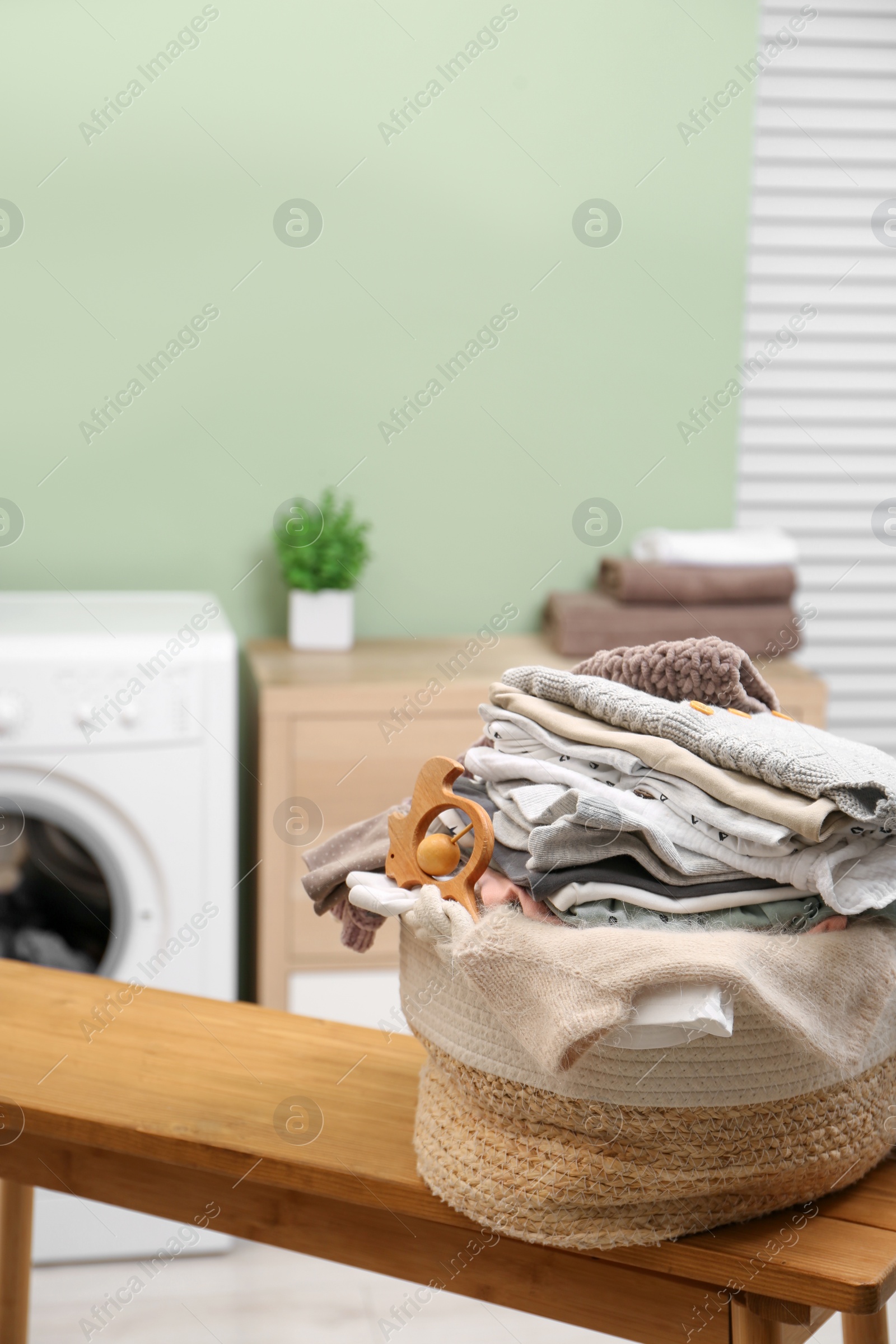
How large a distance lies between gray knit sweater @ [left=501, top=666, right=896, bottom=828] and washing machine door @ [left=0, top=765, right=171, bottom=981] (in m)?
1.27

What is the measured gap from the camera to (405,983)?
2.72ft

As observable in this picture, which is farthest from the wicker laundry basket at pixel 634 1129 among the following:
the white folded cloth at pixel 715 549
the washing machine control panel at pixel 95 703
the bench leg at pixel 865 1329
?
the white folded cloth at pixel 715 549

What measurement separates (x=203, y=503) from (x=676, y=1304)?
2036 millimetres

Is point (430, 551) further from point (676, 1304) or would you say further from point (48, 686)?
point (676, 1304)

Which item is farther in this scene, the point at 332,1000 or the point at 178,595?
the point at 178,595

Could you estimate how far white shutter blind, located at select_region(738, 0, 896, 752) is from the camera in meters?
2.63

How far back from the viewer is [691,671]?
849 mm

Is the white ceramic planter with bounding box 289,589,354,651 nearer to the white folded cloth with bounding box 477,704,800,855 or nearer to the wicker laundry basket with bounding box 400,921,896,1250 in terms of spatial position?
the white folded cloth with bounding box 477,704,800,855

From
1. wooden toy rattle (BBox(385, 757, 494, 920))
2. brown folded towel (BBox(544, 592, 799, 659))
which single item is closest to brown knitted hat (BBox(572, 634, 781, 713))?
wooden toy rattle (BBox(385, 757, 494, 920))

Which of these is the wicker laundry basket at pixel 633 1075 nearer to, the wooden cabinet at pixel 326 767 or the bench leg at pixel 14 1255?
the bench leg at pixel 14 1255

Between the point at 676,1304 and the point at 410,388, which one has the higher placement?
the point at 410,388

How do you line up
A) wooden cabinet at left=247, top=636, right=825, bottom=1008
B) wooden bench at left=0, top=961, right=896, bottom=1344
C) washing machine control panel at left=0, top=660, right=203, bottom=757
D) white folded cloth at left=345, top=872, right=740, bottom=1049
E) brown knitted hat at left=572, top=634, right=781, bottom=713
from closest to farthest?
Result: white folded cloth at left=345, top=872, right=740, bottom=1049, wooden bench at left=0, top=961, right=896, bottom=1344, brown knitted hat at left=572, top=634, right=781, bottom=713, washing machine control panel at left=0, top=660, right=203, bottom=757, wooden cabinet at left=247, top=636, right=825, bottom=1008

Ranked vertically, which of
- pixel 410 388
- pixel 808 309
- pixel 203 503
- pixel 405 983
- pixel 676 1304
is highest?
pixel 808 309

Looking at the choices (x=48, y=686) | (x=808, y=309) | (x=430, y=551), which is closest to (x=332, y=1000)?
(x=48, y=686)
